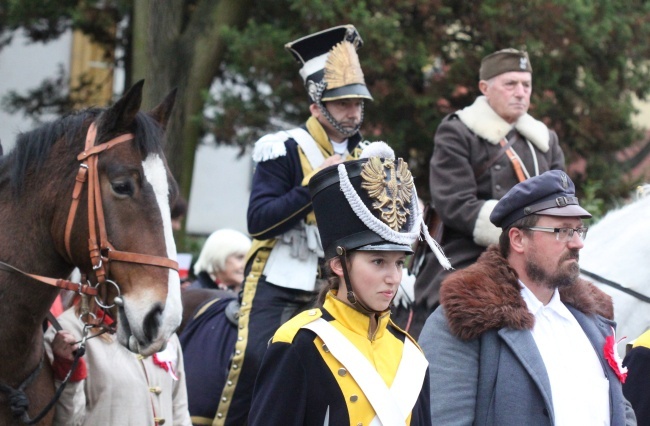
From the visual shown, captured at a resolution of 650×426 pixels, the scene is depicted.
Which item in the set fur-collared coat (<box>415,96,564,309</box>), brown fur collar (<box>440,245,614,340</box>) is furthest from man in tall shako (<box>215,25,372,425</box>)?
brown fur collar (<box>440,245,614,340</box>)

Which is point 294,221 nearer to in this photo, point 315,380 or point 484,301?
point 484,301

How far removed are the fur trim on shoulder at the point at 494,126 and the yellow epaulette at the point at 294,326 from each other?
3095 millimetres

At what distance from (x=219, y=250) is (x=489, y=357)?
4.76 metres

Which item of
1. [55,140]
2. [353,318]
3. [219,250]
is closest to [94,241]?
[55,140]


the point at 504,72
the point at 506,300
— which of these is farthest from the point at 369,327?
the point at 504,72

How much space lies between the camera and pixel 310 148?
638 centimetres

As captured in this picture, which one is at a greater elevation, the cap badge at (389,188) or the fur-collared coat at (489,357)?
the cap badge at (389,188)

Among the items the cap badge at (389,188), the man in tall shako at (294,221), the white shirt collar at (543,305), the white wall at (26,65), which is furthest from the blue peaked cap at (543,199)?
the white wall at (26,65)

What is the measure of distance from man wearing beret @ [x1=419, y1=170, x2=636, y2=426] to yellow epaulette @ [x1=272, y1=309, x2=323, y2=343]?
81 centimetres

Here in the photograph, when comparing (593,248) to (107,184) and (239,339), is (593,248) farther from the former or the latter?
(107,184)

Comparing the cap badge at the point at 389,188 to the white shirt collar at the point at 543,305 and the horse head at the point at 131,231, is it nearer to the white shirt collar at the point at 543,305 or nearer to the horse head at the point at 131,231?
the white shirt collar at the point at 543,305

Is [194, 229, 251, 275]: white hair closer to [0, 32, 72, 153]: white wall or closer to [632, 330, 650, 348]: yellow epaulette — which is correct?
[632, 330, 650, 348]: yellow epaulette

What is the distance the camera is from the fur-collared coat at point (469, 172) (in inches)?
260

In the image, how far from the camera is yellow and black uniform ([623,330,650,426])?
529 cm
